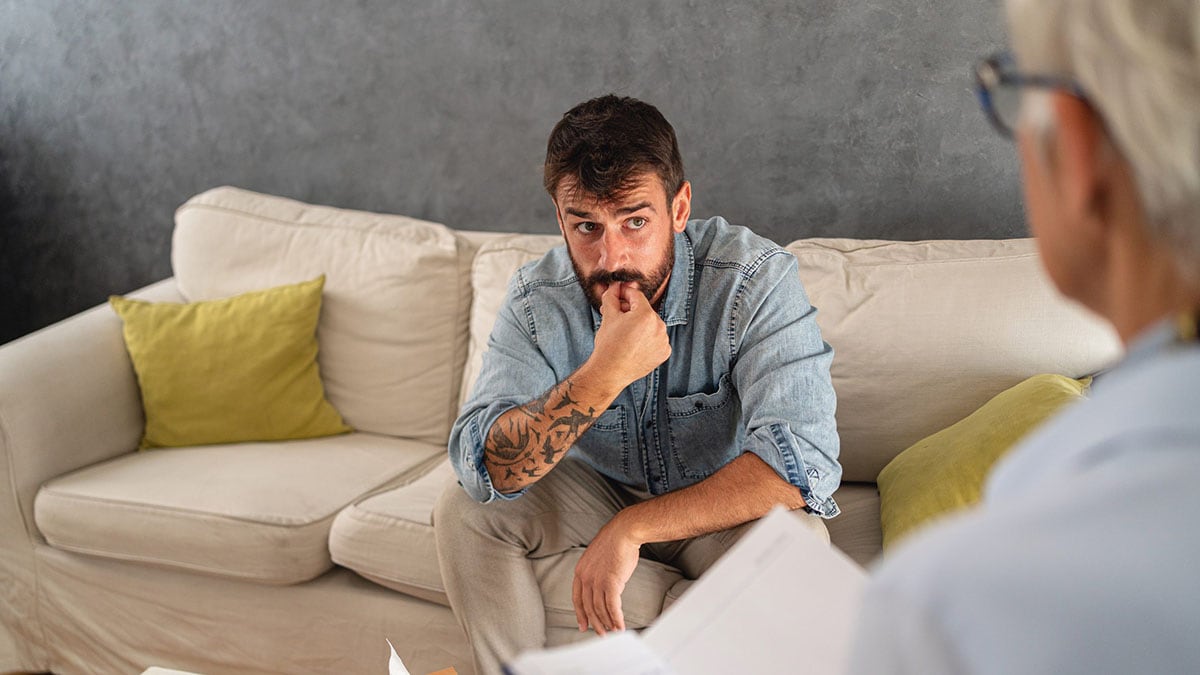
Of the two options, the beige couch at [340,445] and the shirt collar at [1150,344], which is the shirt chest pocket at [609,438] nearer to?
the beige couch at [340,445]

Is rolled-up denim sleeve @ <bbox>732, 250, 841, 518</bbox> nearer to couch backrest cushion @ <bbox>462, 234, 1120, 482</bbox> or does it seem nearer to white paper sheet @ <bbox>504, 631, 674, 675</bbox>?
couch backrest cushion @ <bbox>462, 234, 1120, 482</bbox>

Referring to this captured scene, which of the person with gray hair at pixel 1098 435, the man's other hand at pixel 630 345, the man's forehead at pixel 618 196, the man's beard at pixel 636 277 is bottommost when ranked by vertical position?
the man's other hand at pixel 630 345

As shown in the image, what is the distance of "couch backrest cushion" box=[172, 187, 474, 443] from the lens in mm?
2426

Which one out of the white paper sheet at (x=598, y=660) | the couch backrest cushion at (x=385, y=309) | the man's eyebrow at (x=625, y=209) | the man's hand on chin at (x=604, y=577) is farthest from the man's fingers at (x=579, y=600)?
the couch backrest cushion at (x=385, y=309)

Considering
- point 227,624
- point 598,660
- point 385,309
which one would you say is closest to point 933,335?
point 385,309

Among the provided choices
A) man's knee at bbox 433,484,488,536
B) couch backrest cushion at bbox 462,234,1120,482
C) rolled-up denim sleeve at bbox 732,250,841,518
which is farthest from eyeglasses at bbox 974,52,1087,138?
couch backrest cushion at bbox 462,234,1120,482

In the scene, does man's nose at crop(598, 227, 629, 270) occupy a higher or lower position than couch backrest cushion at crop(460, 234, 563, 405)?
higher

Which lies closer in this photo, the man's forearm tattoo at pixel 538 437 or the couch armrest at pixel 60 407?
the man's forearm tattoo at pixel 538 437

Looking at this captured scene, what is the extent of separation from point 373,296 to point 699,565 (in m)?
1.08

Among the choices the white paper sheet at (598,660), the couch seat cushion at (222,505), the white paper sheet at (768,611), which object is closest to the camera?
the white paper sheet at (598,660)

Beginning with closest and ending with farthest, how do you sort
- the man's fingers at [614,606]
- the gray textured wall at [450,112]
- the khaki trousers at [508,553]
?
the man's fingers at [614,606]
the khaki trousers at [508,553]
the gray textured wall at [450,112]

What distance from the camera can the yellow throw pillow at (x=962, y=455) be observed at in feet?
5.29

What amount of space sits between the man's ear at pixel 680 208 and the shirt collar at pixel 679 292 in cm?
3

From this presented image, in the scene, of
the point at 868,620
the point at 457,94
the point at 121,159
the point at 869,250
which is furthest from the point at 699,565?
the point at 121,159
